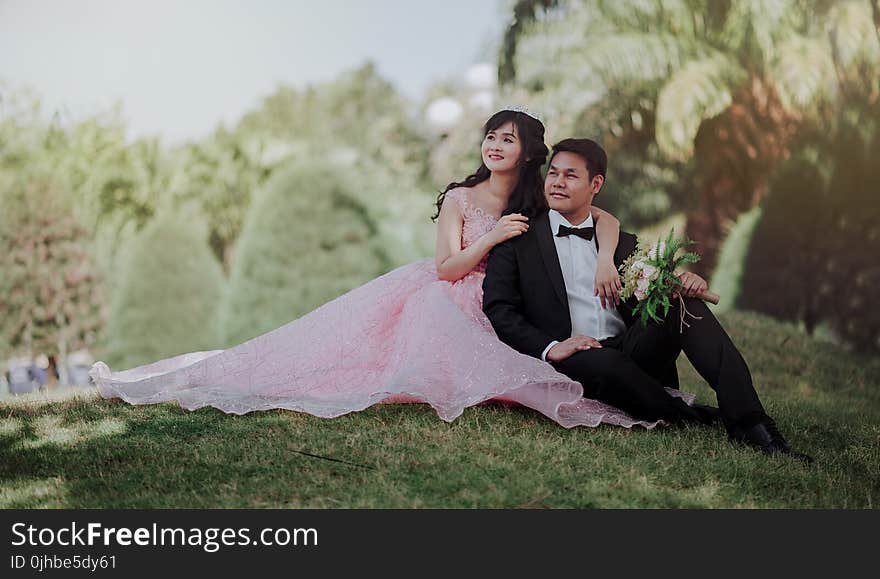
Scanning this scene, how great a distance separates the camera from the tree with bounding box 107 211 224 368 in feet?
35.4

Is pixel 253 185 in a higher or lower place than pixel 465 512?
higher

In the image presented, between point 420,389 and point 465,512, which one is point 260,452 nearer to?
point 420,389

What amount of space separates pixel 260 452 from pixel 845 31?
1025 cm

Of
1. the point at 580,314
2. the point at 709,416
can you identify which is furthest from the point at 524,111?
the point at 709,416

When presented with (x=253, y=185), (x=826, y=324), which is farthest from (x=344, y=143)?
(x=826, y=324)

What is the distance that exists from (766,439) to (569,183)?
5.25ft

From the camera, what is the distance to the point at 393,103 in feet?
84.9

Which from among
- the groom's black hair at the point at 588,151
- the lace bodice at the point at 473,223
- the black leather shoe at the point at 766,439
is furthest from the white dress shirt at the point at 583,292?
the black leather shoe at the point at 766,439

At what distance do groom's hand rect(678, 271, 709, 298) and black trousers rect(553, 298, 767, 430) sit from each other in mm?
65

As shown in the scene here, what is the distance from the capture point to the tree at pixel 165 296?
10.8 m

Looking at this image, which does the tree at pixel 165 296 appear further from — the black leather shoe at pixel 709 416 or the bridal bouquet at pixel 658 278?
the bridal bouquet at pixel 658 278

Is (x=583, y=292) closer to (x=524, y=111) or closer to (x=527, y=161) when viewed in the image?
(x=527, y=161)

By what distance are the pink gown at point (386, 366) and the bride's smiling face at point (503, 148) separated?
310 mm

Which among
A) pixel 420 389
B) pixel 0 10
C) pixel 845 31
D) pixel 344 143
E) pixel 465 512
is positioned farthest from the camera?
pixel 344 143
